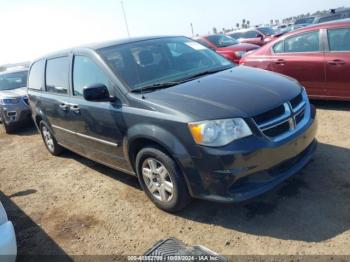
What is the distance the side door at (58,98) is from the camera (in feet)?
16.4

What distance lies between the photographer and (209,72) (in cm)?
427

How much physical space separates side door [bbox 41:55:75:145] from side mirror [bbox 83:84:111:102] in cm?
117

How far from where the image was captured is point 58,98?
5.17m

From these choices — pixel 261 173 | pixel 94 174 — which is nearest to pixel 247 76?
pixel 261 173

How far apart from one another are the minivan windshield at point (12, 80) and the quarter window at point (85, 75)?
6.28 metres

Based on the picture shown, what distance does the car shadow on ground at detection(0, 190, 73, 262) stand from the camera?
3.56 m

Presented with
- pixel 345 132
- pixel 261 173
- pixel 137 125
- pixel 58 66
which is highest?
pixel 58 66

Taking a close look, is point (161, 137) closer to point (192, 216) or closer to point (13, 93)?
point (192, 216)

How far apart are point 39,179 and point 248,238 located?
3676mm

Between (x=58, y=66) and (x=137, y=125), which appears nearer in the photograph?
(x=137, y=125)

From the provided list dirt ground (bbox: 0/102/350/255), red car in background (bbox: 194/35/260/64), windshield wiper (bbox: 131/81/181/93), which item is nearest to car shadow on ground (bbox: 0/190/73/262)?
dirt ground (bbox: 0/102/350/255)

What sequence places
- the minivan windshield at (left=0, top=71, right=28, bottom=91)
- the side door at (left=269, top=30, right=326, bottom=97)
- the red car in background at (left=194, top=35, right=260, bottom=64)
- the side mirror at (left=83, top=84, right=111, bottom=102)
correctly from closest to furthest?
the side mirror at (left=83, top=84, right=111, bottom=102) < the side door at (left=269, top=30, right=326, bottom=97) < the minivan windshield at (left=0, top=71, right=28, bottom=91) < the red car in background at (left=194, top=35, right=260, bottom=64)

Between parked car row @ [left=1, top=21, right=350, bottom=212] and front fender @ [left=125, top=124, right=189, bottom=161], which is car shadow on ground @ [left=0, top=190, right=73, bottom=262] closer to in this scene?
parked car row @ [left=1, top=21, right=350, bottom=212]

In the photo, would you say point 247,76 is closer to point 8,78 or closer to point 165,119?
point 165,119
